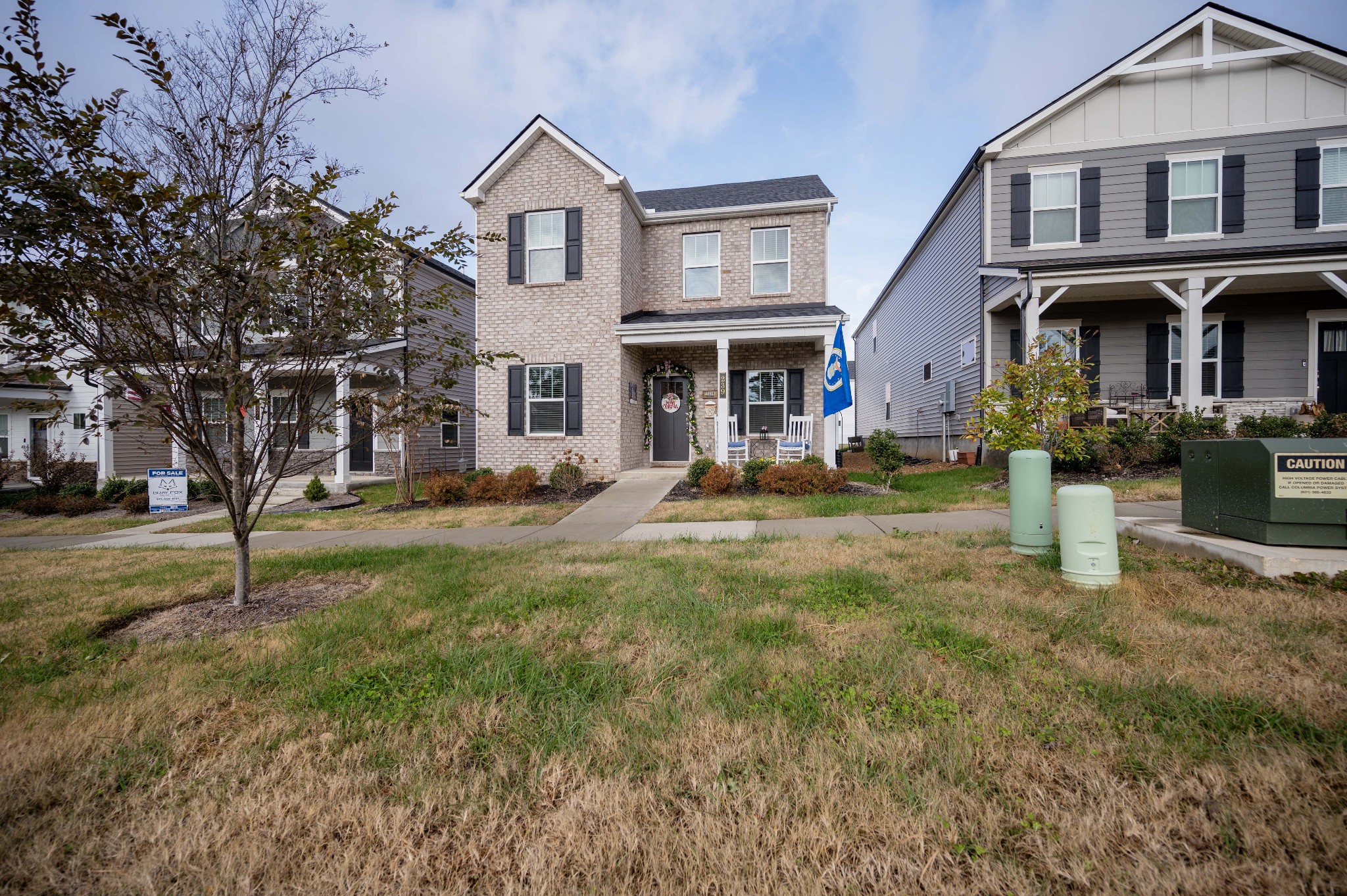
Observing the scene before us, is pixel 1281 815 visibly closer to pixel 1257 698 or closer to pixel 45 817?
pixel 1257 698

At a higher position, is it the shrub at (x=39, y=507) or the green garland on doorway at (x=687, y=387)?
the green garland on doorway at (x=687, y=387)

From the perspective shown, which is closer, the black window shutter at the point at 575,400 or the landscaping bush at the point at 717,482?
the landscaping bush at the point at 717,482

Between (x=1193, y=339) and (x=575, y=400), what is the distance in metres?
12.1

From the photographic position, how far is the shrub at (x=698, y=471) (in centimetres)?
1030

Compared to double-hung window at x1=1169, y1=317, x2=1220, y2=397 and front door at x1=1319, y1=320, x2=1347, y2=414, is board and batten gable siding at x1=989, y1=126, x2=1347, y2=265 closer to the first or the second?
double-hung window at x1=1169, y1=317, x2=1220, y2=397

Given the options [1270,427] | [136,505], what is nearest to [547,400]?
[136,505]

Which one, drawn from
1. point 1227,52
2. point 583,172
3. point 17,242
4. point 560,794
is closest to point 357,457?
point 583,172

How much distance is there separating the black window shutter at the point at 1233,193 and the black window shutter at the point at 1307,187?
3.23 feet

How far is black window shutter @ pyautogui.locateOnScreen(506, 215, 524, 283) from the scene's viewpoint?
12.8m

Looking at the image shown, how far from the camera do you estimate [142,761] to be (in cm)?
217

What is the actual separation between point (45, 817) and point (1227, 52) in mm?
19309

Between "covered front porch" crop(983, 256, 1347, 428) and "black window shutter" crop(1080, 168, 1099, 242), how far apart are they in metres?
1.42

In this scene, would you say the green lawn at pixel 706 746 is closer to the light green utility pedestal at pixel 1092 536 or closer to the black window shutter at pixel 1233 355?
the light green utility pedestal at pixel 1092 536

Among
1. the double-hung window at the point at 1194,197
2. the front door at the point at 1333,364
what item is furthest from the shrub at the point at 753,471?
the front door at the point at 1333,364
